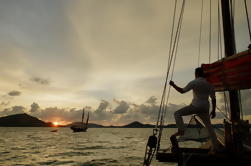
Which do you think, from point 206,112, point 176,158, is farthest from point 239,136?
point 176,158

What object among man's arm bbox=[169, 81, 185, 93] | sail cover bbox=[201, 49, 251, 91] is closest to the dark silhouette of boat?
sail cover bbox=[201, 49, 251, 91]

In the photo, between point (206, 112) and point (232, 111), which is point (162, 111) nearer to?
point (206, 112)

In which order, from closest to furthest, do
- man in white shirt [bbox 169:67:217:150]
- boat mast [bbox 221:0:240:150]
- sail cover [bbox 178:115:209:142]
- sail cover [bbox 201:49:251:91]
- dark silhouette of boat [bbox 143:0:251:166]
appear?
1. dark silhouette of boat [bbox 143:0:251:166]
2. man in white shirt [bbox 169:67:217:150]
3. sail cover [bbox 201:49:251:91]
4. sail cover [bbox 178:115:209:142]
5. boat mast [bbox 221:0:240:150]

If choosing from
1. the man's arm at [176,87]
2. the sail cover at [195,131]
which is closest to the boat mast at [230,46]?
the sail cover at [195,131]

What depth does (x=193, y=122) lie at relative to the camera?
8.00 m

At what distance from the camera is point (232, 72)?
23.3 ft

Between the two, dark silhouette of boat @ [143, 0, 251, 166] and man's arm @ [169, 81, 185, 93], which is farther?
man's arm @ [169, 81, 185, 93]

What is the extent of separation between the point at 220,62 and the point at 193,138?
2972 mm

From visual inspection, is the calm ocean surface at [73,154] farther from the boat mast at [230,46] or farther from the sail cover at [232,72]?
the sail cover at [232,72]

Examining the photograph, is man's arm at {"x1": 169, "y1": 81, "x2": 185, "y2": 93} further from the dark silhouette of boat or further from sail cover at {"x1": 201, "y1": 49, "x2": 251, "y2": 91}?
sail cover at {"x1": 201, "y1": 49, "x2": 251, "y2": 91}

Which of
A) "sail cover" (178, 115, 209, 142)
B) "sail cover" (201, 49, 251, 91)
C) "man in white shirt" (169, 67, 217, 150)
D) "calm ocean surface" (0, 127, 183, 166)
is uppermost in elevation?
"sail cover" (201, 49, 251, 91)

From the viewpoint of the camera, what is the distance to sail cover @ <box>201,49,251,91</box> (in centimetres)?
657

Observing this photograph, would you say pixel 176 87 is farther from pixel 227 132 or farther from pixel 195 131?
pixel 195 131

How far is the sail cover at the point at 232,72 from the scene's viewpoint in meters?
6.57
